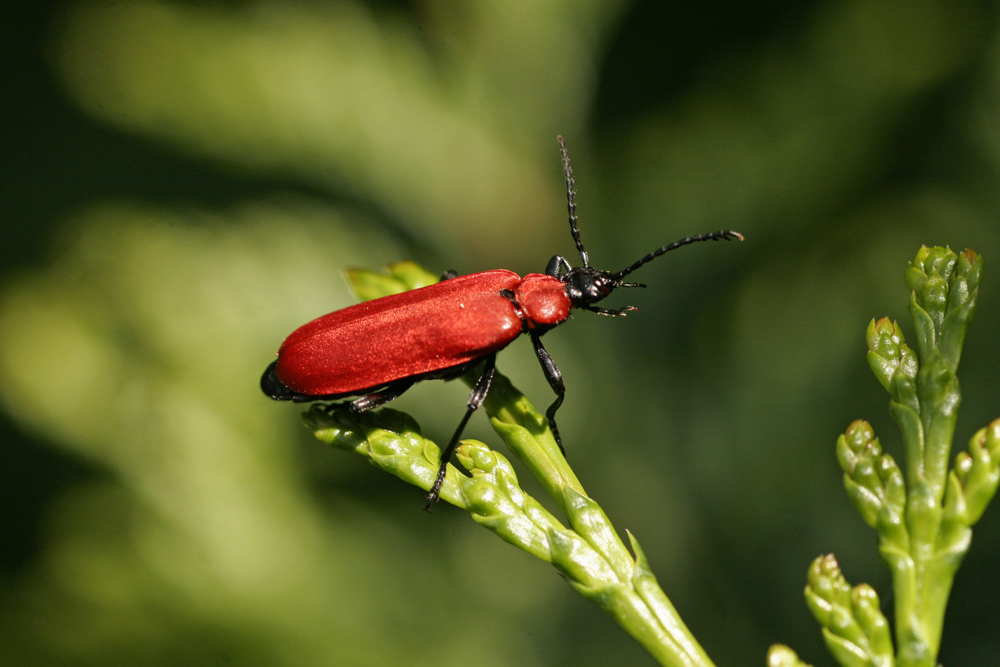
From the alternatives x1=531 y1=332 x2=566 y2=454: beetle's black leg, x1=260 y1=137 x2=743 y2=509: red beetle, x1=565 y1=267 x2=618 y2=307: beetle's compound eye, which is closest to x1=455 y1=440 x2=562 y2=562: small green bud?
x1=260 y1=137 x2=743 y2=509: red beetle

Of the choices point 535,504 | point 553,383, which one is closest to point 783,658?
point 535,504

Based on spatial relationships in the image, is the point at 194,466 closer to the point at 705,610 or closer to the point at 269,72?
the point at 269,72

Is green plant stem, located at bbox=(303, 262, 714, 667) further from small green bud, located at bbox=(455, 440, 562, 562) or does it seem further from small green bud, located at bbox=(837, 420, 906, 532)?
small green bud, located at bbox=(837, 420, 906, 532)

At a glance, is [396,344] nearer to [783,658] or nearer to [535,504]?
[535,504]

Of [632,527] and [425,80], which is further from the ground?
[425,80]

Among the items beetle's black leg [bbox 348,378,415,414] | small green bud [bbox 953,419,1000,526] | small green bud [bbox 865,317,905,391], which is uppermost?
beetle's black leg [bbox 348,378,415,414]

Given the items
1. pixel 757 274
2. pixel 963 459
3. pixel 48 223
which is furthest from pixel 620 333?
pixel 48 223

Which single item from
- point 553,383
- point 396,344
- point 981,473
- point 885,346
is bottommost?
point 981,473
